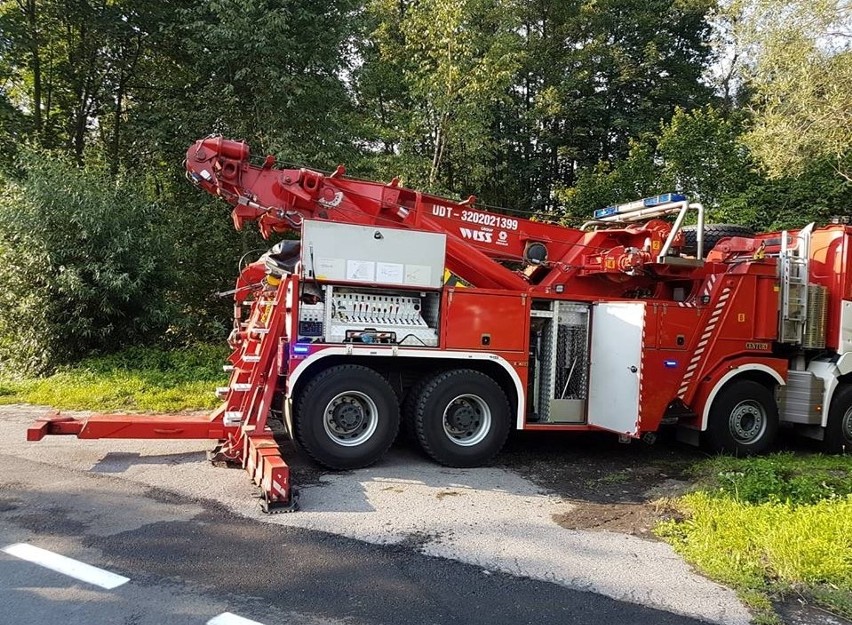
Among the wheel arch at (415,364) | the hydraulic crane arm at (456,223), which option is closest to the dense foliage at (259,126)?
the hydraulic crane arm at (456,223)

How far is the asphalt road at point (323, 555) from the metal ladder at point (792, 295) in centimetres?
439

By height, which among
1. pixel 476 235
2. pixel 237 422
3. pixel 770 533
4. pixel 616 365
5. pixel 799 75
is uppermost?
pixel 799 75

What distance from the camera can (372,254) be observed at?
6.97m

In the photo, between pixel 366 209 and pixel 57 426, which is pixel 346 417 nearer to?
pixel 366 209

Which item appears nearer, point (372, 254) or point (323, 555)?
point (323, 555)

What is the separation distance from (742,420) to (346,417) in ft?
16.8

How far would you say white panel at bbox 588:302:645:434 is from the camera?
7445mm

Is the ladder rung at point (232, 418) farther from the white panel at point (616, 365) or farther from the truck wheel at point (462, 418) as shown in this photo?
the white panel at point (616, 365)

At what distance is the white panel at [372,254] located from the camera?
22.2ft

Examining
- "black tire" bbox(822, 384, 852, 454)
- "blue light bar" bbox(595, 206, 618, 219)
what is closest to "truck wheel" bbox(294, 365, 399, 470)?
"blue light bar" bbox(595, 206, 618, 219)

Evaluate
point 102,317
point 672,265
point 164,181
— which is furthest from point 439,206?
point 164,181

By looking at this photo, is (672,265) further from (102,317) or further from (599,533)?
(102,317)

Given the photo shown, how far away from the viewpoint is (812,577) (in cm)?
429

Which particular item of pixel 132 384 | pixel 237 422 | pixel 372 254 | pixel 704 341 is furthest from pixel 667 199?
pixel 132 384
